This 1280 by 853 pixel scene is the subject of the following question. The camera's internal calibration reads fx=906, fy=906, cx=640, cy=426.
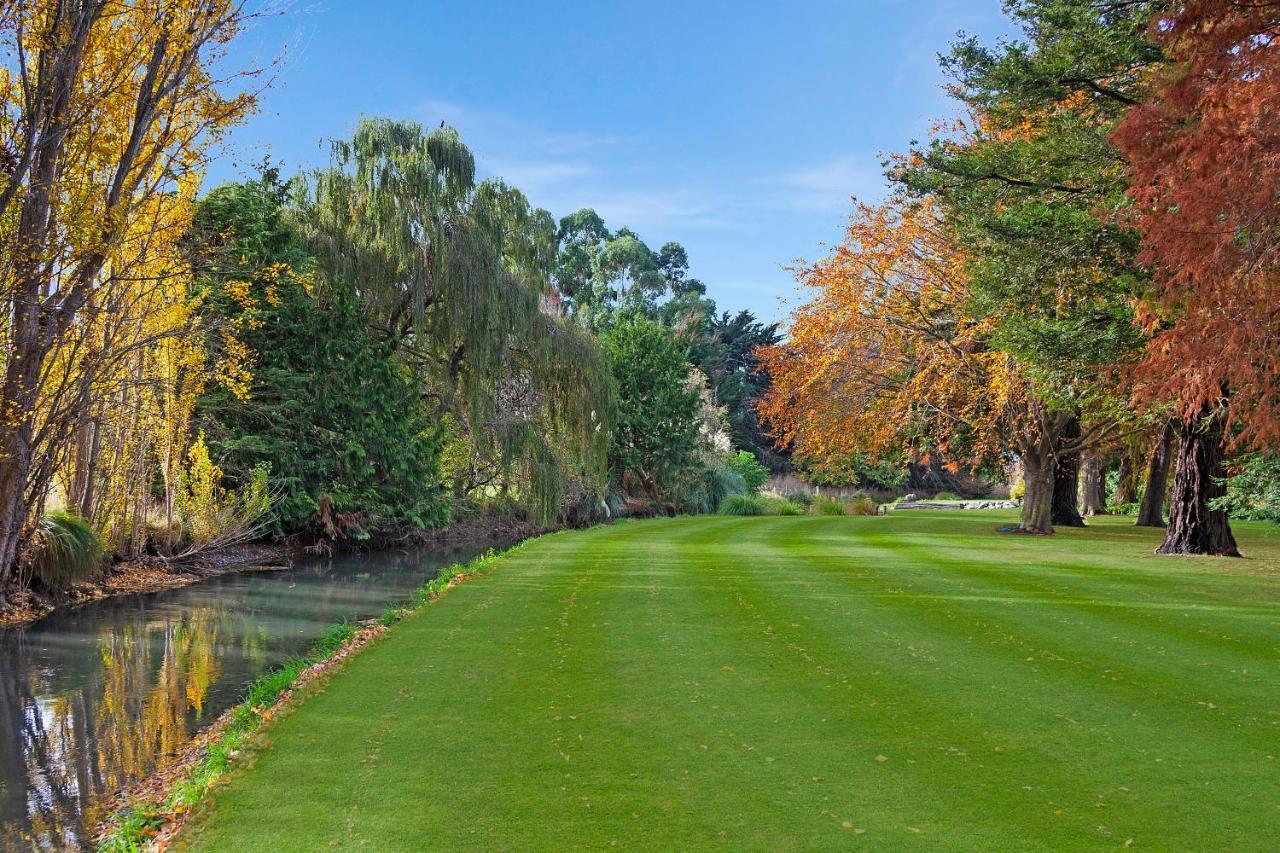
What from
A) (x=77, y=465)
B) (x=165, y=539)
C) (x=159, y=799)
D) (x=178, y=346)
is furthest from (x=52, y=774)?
(x=165, y=539)

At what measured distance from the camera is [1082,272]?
13562 mm

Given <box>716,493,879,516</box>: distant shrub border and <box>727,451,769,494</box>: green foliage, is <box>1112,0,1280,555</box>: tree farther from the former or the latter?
<box>727,451,769,494</box>: green foliage

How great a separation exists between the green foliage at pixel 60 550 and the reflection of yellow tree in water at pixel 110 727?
2553 millimetres

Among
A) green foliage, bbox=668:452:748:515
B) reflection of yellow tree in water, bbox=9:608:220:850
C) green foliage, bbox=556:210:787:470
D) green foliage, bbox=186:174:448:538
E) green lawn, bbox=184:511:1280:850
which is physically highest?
green foliage, bbox=556:210:787:470

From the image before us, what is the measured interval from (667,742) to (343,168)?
18.7 m

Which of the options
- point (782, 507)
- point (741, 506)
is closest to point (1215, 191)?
point (741, 506)

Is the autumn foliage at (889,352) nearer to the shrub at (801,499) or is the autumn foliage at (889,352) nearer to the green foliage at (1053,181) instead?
the green foliage at (1053,181)

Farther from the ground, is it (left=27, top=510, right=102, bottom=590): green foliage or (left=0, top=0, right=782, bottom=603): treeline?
(left=0, top=0, right=782, bottom=603): treeline

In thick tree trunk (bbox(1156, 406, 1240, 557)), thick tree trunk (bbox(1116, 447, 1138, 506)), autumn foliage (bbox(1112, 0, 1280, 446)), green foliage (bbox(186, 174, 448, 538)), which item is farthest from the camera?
A: thick tree trunk (bbox(1116, 447, 1138, 506))

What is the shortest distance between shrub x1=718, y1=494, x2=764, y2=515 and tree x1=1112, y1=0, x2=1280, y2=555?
23206 millimetres

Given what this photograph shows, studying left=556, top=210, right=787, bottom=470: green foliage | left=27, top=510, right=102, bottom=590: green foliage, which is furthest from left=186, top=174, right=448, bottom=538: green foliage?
left=556, top=210, right=787, bottom=470: green foliage

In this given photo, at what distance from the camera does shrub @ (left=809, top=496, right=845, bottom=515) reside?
34.0m

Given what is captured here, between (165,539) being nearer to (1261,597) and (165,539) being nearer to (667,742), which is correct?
(667,742)

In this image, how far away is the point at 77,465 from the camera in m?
13.6
